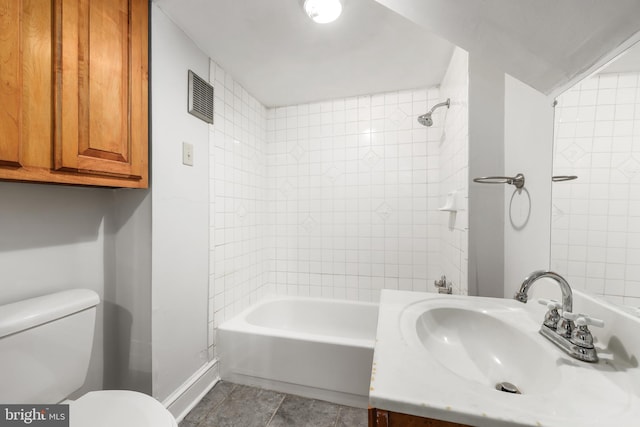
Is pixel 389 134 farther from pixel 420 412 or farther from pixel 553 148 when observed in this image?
pixel 420 412

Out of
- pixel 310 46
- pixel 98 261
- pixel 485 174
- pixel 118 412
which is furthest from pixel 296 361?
pixel 310 46

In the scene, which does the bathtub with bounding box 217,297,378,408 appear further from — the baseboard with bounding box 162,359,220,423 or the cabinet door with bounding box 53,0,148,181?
the cabinet door with bounding box 53,0,148,181

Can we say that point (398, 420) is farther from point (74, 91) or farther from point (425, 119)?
point (425, 119)

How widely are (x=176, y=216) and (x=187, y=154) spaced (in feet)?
1.20

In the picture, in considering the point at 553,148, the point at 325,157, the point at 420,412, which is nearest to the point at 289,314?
the point at 325,157

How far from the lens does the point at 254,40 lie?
5.03ft

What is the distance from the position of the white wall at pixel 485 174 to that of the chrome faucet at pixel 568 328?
1.84 ft

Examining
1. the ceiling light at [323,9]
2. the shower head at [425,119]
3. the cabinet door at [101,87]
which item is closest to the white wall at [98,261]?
the cabinet door at [101,87]

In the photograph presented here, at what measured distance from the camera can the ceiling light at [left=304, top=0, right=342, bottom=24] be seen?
1229mm

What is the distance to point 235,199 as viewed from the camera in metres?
1.99

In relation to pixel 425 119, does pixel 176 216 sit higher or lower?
lower

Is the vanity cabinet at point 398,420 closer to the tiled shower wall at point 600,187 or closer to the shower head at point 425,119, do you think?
the tiled shower wall at point 600,187
